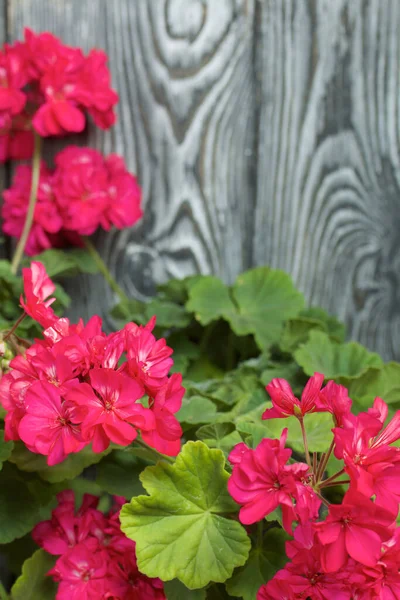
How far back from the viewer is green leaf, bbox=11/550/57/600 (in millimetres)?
825

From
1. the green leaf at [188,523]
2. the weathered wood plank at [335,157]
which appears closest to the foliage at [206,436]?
the green leaf at [188,523]

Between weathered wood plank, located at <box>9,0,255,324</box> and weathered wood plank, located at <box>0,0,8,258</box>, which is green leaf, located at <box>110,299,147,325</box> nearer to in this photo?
weathered wood plank, located at <box>9,0,255,324</box>

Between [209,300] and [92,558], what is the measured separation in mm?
547

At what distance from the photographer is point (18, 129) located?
1262 millimetres

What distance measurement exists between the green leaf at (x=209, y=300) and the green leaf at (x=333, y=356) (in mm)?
176

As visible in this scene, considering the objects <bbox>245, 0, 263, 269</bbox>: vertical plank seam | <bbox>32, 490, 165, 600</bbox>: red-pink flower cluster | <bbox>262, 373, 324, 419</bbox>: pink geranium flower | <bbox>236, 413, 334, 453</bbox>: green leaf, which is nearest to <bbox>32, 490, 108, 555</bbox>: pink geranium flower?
<bbox>32, 490, 165, 600</bbox>: red-pink flower cluster

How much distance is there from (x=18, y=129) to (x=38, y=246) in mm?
224

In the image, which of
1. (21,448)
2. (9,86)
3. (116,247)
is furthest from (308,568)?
(9,86)

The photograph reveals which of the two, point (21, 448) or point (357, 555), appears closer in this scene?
point (357, 555)

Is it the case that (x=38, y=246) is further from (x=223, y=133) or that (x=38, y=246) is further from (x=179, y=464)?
(x=179, y=464)

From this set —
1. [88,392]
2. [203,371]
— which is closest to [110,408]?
[88,392]

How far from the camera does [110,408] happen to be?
64 centimetres

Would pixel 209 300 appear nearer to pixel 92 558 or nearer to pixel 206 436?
pixel 206 436

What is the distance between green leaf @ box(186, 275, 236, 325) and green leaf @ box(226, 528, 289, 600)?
1.66ft
